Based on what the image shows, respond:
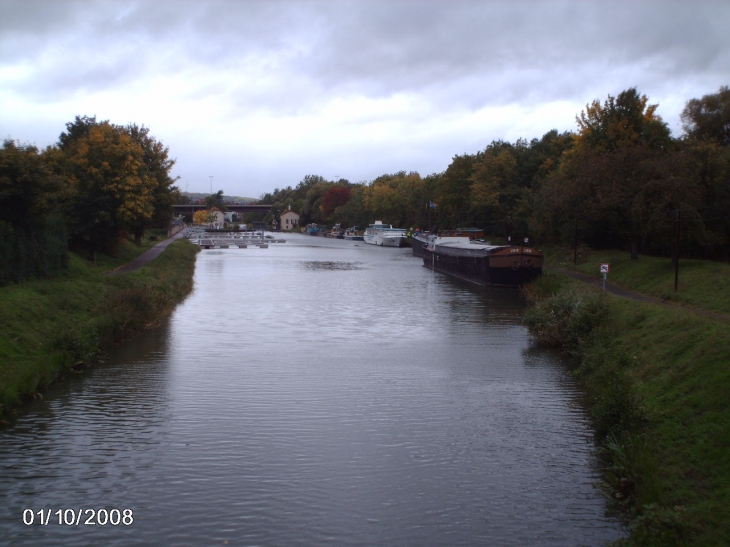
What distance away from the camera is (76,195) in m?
33.7

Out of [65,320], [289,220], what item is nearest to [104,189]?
[65,320]

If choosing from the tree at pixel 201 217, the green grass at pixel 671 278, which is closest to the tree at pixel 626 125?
the green grass at pixel 671 278

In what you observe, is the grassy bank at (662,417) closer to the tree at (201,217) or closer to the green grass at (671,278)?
the green grass at (671,278)

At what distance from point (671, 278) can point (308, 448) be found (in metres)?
20.7

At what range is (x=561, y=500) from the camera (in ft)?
30.9

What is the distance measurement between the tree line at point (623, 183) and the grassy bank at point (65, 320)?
773 inches

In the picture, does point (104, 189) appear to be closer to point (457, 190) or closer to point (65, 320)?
point (65, 320)

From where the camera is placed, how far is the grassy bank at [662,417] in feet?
25.6

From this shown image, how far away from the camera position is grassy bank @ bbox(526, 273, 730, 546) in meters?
7.81

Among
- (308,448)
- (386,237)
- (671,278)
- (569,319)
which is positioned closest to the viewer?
(308,448)

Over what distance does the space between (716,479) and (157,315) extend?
63.3 feet

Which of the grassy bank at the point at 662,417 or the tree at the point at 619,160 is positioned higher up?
the tree at the point at 619,160

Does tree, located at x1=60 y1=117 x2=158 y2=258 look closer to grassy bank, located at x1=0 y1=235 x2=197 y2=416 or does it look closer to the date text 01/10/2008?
grassy bank, located at x1=0 y1=235 x2=197 y2=416

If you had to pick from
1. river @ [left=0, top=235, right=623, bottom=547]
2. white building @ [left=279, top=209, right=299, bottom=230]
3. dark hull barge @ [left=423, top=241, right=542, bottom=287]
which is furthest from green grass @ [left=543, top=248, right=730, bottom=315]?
white building @ [left=279, top=209, right=299, bottom=230]
